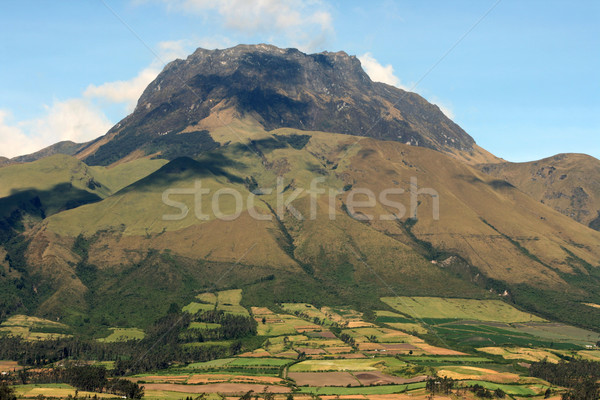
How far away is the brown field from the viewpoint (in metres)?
189

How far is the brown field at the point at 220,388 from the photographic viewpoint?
189 m

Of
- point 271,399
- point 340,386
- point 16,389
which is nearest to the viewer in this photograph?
point 271,399

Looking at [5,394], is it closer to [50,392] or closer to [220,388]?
[50,392]

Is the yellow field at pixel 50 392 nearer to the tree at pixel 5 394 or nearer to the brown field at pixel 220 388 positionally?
the tree at pixel 5 394

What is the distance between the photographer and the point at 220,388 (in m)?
193

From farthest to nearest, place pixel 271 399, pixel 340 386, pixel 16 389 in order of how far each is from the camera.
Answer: pixel 340 386
pixel 16 389
pixel 271 399

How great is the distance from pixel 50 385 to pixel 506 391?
488 ft

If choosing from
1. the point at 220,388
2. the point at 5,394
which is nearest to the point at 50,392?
the point at 5,394

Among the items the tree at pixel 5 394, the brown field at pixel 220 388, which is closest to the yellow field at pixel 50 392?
the tree at pixel 5 394

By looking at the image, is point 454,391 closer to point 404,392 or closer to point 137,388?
point 404,392

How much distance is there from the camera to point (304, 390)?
193375mm

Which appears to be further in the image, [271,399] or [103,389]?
[103,389]

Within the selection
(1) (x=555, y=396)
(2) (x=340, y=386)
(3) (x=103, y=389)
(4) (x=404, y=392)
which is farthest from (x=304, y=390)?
(1) (x=555, y=396)

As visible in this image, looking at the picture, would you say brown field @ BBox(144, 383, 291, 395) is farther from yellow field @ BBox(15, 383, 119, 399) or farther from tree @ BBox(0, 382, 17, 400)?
tree @ BBox(0, 382, 17, 400)
